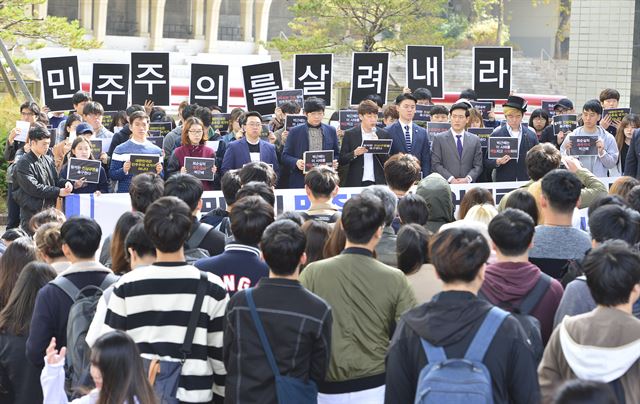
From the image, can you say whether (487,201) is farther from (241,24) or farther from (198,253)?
(241,24)

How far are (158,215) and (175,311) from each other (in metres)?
0.52

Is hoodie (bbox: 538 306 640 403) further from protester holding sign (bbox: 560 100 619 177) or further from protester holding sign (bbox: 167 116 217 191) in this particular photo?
protester holding sign (bbox: 560 100 619 177)

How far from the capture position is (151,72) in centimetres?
1562

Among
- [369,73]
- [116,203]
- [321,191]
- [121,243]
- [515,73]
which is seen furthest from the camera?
[515,73]

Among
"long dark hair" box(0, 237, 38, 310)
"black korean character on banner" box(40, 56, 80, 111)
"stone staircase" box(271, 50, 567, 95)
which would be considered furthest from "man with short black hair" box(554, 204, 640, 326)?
"stone staircase" box(271, 50, 567, 95)

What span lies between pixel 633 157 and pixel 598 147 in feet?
1.80

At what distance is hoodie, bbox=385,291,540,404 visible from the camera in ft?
14.9

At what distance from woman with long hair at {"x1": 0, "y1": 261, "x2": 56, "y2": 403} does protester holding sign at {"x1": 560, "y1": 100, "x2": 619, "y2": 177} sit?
27.9ft

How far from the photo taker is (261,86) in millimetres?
15203

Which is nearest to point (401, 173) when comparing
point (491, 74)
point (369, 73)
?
point (369, 73)

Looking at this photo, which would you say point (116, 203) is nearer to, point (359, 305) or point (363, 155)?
point (363, 155)

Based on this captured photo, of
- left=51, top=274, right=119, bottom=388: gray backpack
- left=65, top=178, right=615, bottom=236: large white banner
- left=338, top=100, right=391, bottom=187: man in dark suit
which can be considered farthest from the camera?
left=338, top=100, right=391, bottom=187: man in dark suit

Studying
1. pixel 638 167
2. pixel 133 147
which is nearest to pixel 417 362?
pixel 133 147

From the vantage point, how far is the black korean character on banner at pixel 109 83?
15.3 m
